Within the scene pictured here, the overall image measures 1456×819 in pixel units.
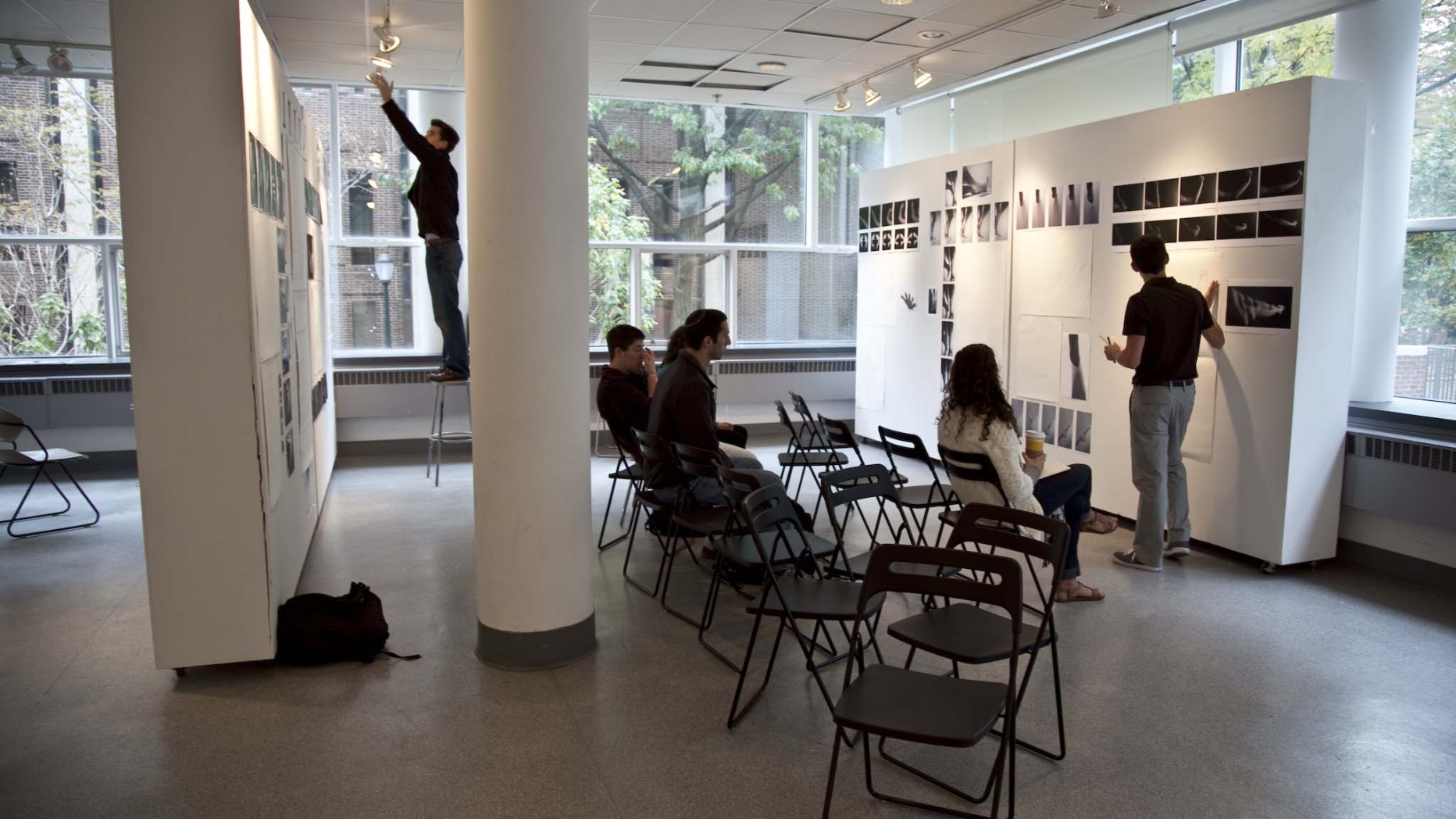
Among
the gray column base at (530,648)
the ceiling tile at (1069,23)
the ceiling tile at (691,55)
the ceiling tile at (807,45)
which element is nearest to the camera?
the gray column base at (530,648)

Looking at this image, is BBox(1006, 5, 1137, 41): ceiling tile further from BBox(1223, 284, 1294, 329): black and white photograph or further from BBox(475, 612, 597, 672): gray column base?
BBox(475, 612, 597, 672): gray column base

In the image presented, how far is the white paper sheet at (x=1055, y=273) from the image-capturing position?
678 centimetres

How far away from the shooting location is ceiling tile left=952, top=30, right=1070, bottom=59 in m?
7.14

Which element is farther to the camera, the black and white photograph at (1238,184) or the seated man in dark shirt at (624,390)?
the seated man in dark shirt at (624,390)

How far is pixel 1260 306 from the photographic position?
5527 mm

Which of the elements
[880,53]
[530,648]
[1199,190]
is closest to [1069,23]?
[880,53]

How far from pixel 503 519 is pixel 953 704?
2095 mm

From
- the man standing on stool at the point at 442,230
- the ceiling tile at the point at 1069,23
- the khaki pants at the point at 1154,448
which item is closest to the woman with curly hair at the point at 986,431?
the khaki pants at the point at 1154,448

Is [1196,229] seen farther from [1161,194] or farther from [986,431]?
[986,431]

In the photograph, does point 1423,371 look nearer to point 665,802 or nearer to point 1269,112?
point 1269,112

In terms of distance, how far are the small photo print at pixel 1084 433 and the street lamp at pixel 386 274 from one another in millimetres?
6281

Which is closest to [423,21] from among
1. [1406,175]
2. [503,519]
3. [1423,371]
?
[503,519]

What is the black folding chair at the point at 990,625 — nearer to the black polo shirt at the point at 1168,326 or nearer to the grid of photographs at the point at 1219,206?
the black polo shirt at the point at 1168,326

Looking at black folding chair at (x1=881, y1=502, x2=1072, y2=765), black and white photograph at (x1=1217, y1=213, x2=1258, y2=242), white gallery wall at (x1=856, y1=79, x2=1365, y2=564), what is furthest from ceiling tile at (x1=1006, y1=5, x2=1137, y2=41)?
black folding chair at (x1=881, y1=502, x2=1072, y2=765)
